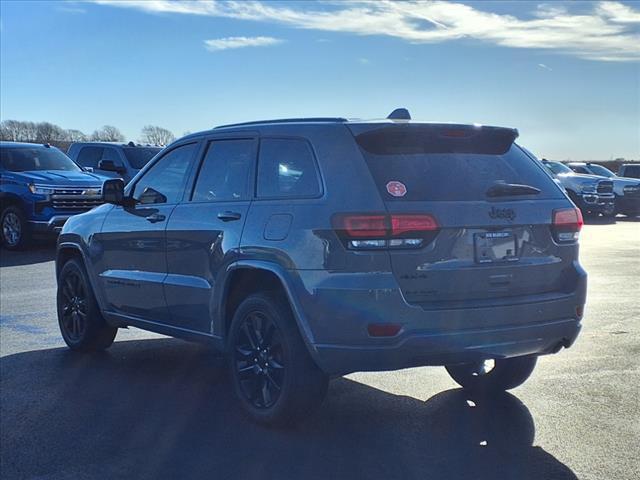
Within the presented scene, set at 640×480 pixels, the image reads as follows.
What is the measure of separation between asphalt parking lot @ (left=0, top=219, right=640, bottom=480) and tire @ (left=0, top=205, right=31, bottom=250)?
8861mm

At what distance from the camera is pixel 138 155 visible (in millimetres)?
19469

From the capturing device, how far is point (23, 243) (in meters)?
16.0

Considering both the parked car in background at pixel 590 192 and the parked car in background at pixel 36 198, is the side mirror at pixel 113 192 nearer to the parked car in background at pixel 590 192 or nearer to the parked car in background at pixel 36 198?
the parked car in background at pixel 36 198

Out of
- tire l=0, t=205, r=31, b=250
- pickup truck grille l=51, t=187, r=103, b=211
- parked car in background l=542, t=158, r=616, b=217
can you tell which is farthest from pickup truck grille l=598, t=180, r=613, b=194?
tire l=0, t=205, r=31, b=250

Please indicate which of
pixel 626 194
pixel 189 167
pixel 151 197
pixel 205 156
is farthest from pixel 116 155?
pixel 626 194

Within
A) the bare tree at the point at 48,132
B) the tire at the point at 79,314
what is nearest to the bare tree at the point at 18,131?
the bare tree at the point at 48,132

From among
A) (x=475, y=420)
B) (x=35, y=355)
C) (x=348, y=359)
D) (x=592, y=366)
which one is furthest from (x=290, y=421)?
(x=35, y=355)

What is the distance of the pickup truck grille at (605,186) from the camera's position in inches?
1040

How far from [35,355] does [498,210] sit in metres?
4.52

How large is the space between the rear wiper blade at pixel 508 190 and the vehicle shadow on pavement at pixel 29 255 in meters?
11.1

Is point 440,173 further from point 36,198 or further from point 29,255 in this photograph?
point 36,198

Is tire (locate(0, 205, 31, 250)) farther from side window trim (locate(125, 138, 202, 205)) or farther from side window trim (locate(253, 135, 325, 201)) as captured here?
side window trim (locate(253, 135, 325, 201))

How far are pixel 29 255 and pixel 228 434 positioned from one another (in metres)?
11.7

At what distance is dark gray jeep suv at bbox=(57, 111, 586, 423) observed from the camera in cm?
456
